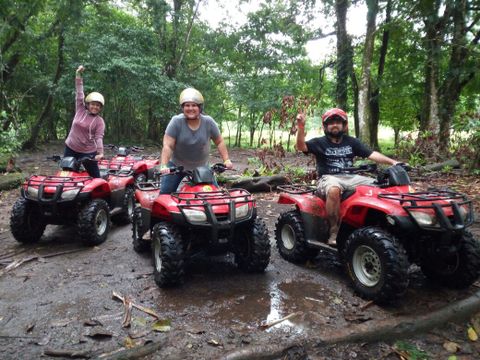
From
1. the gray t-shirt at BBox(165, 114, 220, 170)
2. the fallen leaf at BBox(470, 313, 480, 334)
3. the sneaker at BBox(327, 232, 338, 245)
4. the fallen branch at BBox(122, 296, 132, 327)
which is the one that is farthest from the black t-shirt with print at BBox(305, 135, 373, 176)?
the fallen branch at BBox(122, 296, 132, 327)

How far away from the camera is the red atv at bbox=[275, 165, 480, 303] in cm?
328

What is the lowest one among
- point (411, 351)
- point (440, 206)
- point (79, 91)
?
point (411, 351)

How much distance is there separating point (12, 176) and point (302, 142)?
8640 mm

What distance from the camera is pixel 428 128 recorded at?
1195cm

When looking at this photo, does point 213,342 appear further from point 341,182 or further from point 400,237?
point 341,182

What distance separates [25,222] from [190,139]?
2.63m

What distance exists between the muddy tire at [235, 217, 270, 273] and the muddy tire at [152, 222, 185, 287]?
699 mm

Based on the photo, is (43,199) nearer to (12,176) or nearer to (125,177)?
(125,177)

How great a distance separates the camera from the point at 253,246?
13.4 feet

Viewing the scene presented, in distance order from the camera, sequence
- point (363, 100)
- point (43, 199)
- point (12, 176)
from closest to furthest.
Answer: point (43, 199), point (12, 176), point (363, 100)

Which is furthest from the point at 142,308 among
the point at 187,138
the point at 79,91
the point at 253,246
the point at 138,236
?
the point at 79,91

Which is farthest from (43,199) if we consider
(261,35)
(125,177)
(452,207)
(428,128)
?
(261,35)

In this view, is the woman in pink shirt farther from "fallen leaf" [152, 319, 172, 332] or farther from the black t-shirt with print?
"fallen leaf" [152, 319, 172, 332]

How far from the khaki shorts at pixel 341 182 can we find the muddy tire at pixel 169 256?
1.61 m
